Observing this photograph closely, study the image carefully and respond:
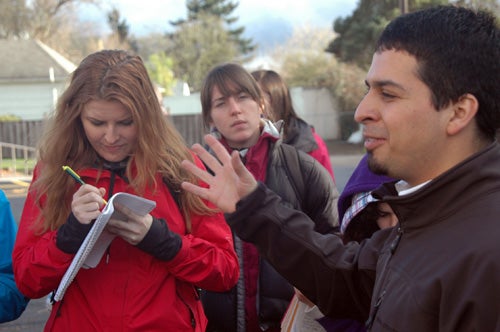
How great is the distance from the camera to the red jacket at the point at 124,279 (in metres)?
2.34

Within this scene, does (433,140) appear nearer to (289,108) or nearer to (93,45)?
(289,108)

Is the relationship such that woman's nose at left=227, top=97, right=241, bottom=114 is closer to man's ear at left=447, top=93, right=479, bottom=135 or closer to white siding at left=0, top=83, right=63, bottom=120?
man's ear at left=447, top=93, right=479, bottom=135

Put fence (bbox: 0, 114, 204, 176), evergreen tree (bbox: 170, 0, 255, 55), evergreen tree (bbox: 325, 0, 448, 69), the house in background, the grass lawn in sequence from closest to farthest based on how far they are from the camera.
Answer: the grass lawn < fence (bbox: 0, 114, 204, 176) < evergreen tree (bbox: 325, 0, 448, 69) < the house in background < evergreen tree (bbox: 170, 0, 255, 55)

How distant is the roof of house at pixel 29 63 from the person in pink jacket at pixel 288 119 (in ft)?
103

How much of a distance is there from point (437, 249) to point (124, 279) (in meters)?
1.41

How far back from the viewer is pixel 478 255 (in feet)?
4.16

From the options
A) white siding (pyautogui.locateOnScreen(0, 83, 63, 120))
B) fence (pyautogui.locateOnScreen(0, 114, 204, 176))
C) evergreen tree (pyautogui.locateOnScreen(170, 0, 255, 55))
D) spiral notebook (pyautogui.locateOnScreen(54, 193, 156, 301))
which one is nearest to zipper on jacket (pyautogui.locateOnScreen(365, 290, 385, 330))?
spiral notebook (pyautogui.locateOnScreen(54, 193, 156, 301))

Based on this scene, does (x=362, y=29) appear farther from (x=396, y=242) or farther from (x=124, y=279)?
(x=396, y=242)

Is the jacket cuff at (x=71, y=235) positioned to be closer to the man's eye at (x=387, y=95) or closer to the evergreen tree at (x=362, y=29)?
the man's eye at (x=387, y=95)

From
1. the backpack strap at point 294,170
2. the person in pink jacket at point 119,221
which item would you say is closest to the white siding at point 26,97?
the backpack strap at point 294,170

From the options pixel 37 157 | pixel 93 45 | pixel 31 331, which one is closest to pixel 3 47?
pixel 93 45

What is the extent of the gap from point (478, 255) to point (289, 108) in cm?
333

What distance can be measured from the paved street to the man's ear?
4.97 m

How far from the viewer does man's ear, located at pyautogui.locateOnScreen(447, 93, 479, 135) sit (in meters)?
1.45
